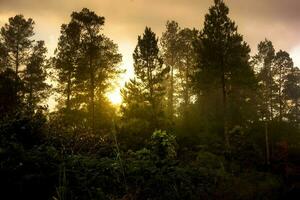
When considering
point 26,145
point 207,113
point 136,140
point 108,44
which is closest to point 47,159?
point 26,145

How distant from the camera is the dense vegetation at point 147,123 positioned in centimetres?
951

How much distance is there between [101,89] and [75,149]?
25.4 meters

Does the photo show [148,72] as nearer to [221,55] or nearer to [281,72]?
[221,55]

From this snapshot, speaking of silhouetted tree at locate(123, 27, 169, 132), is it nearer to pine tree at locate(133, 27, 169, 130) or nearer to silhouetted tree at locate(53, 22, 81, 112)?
pine tree at locate(133, 27, 169, 130)

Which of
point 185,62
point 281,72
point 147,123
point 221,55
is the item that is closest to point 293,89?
point 281,72

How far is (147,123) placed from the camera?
3219cm

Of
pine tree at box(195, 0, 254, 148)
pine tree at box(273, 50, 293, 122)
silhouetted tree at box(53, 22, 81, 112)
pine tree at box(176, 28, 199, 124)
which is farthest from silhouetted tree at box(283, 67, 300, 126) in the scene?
silhouetted tree at box(53, 22, 81, 112)

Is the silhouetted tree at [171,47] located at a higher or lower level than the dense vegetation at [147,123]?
higher

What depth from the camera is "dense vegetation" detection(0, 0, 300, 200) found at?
951cm

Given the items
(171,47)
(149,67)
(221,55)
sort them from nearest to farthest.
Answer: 1. (221,55)
2. (149,67)
3. (171,47)

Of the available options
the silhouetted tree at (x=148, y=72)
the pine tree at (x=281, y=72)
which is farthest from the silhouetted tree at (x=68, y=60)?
the pine tree at (x=281, y=72)

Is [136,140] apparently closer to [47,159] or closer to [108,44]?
[108,44]

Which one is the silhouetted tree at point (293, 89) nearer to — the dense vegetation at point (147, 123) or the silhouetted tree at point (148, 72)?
A: the dense vegetation at point (147, 123)

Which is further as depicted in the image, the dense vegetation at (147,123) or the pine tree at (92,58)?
the pine tree at (92,58)
